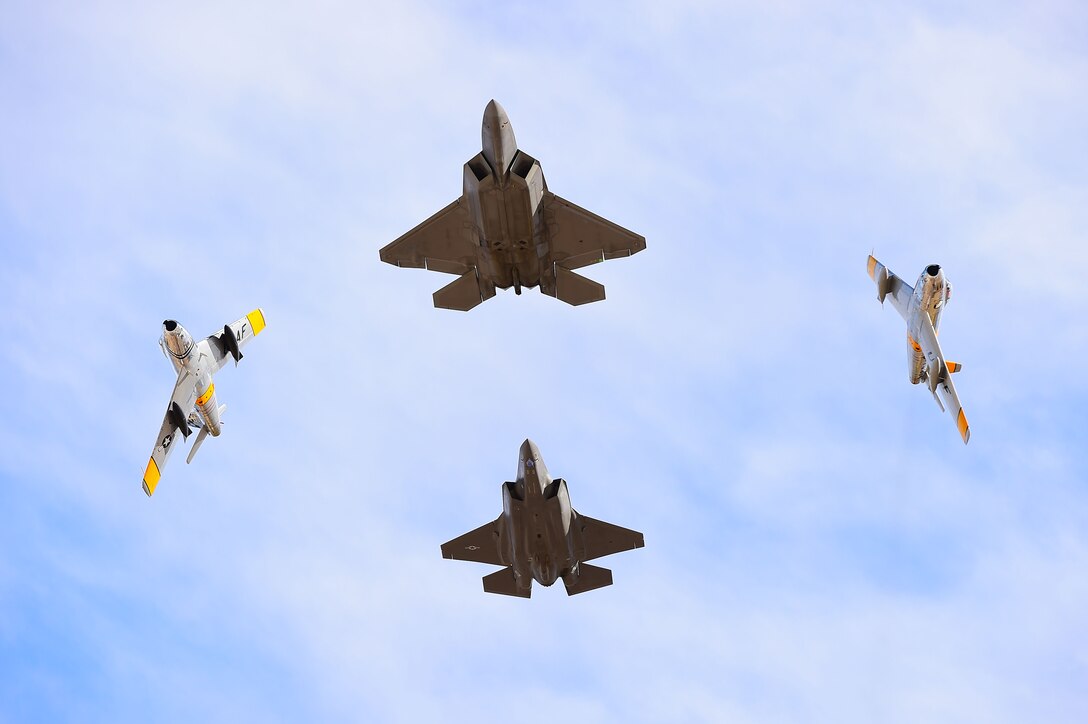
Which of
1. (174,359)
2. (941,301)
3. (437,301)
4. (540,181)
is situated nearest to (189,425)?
(174,359)

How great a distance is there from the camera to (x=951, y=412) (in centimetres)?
4903

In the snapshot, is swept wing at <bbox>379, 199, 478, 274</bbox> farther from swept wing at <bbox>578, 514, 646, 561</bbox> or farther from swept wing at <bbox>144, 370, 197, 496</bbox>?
swept wing at <bbox>578, 514, 646, 561</bbox>

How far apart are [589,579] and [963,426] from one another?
59.9 ft

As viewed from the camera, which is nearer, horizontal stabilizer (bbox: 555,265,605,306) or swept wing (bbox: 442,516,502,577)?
horizontal stabilizer (bbox: 555,265,605,306)

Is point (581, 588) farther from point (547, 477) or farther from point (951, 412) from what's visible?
point (951, 412)

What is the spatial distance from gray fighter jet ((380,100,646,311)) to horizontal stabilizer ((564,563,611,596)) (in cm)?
1266

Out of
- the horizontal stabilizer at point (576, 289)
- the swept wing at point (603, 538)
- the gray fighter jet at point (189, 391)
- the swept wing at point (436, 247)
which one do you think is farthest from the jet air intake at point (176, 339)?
the swept wing at point (603, 538)

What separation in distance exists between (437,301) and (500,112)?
951cm

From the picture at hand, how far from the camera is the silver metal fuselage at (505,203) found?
1511 inches

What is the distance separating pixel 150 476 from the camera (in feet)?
154

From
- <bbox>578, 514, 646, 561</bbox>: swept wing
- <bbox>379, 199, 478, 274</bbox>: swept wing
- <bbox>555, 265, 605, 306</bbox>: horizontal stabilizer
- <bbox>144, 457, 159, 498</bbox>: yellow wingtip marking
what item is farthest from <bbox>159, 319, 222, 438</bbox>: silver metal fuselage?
<bbox>578, 514, 646, 561</bbox>: swept wing

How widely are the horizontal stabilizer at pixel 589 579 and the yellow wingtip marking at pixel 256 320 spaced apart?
2005 centimetres

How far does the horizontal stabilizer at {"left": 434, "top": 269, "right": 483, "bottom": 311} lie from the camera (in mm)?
44125

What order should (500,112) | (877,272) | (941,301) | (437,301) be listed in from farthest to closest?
(877,272) → (941,301) → (437,301) → (500,112)
